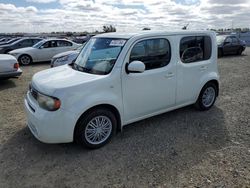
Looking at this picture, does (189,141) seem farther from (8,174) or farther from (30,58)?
(30,58)

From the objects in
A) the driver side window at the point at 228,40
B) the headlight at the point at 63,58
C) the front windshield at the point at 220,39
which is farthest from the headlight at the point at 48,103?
the driver side window at the point at 228,40

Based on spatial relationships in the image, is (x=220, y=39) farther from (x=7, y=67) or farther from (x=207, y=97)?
(x=7, y=67)

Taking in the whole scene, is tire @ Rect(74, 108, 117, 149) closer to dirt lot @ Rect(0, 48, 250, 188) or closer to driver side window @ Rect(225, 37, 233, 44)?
dirt lot @ Rect(0, 48, 250, 188)

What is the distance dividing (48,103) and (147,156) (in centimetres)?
166

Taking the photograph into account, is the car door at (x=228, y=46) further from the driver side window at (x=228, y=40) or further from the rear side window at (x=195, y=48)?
the rear side window at (x=195, y=48)

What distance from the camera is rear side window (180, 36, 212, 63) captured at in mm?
4792

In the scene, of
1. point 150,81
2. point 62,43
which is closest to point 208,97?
point 150,81

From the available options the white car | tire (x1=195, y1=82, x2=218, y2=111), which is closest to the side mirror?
tire (x1=195, y1=82, x2=218, y2=111)

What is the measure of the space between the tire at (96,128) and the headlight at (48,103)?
0.43 metres

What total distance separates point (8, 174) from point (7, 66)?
5.54 metres

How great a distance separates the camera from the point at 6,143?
4156mm

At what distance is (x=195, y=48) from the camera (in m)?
5.07

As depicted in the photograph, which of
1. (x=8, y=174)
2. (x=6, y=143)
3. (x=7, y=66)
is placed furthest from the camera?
(x=7, y=66)

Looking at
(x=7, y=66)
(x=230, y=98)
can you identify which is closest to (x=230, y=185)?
(x=230, y=98)
